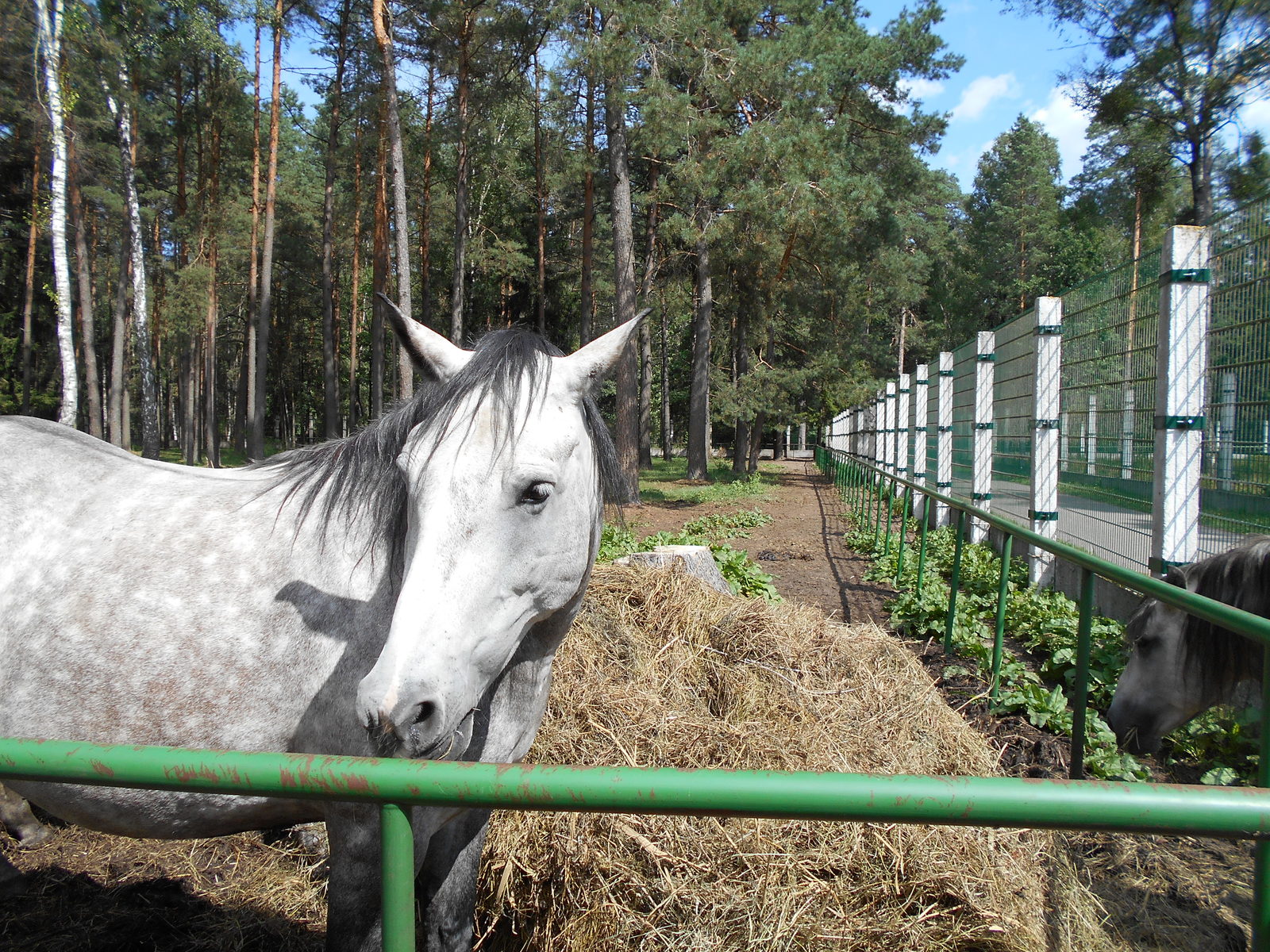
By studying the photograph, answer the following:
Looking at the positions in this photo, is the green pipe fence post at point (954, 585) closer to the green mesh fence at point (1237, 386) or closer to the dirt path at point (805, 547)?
the dirt path at point (805, 547)

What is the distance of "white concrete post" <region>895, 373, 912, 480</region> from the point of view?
13.0 m

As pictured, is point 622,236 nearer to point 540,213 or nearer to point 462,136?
point 462,136

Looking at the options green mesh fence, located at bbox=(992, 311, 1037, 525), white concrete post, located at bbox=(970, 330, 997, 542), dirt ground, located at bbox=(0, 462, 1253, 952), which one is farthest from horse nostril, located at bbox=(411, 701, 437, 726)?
white concrete post, located at bbox=(970, 330, 997, 542)

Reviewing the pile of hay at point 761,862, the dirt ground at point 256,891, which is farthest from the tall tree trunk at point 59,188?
the pile of hay at point 761,862

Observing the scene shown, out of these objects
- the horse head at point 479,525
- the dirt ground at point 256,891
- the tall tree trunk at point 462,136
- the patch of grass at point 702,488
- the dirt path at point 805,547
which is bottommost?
the dirt ground at point 256,891

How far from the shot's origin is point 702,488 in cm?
1802

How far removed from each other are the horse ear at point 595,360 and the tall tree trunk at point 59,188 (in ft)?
46.3

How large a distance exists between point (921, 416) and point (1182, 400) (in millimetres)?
7176

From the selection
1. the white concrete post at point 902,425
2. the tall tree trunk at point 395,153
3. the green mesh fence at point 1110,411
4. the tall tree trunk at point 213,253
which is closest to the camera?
the green mesh fence at point 1110,411

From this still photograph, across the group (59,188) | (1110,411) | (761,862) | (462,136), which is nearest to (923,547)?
(1110,411)

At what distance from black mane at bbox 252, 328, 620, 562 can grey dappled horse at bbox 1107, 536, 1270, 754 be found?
2.64m

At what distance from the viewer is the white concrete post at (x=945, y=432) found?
10.3m

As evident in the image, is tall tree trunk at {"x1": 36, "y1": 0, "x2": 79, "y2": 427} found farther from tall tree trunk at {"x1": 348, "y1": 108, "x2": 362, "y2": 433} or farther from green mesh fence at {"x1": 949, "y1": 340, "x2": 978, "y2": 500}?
green mesh fence at {"x1": 949, "y1": 340, "x2": 978, "y2": 500}

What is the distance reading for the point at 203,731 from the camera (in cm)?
188
